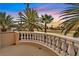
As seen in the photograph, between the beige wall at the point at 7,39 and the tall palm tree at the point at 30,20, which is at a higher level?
the tall palm tree at the point at 30,20

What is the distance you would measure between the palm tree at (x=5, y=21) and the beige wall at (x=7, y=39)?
2.7 inches

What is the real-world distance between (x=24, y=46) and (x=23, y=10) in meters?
0.49

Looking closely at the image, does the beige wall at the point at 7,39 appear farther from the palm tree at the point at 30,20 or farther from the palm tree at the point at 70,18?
the palm tree at the point at 70,18

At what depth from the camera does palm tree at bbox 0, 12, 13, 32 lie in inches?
103

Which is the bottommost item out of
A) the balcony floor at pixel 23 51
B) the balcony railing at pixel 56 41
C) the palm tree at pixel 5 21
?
the balcony floor at pixel 23 51

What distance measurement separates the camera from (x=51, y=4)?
2.64 metres

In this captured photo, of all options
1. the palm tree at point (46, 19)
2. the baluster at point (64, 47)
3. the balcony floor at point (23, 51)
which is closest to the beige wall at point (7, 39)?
the balcony floor at point (23, 51)

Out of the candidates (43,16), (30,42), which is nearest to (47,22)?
(43,16)

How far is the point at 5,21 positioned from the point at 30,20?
34 cm

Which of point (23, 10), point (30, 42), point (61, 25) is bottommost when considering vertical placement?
point (30, 42)

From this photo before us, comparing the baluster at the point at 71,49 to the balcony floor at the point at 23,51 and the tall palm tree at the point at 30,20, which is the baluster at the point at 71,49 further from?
the tall palm tree at the point at 30,20

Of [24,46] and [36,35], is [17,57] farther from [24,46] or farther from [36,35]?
[36,35]

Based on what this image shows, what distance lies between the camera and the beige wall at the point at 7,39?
8.62ft

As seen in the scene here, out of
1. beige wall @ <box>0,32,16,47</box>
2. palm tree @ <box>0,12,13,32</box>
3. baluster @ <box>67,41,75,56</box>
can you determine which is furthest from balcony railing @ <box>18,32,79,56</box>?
palm tree @ <box>0,12,13,32</box>
